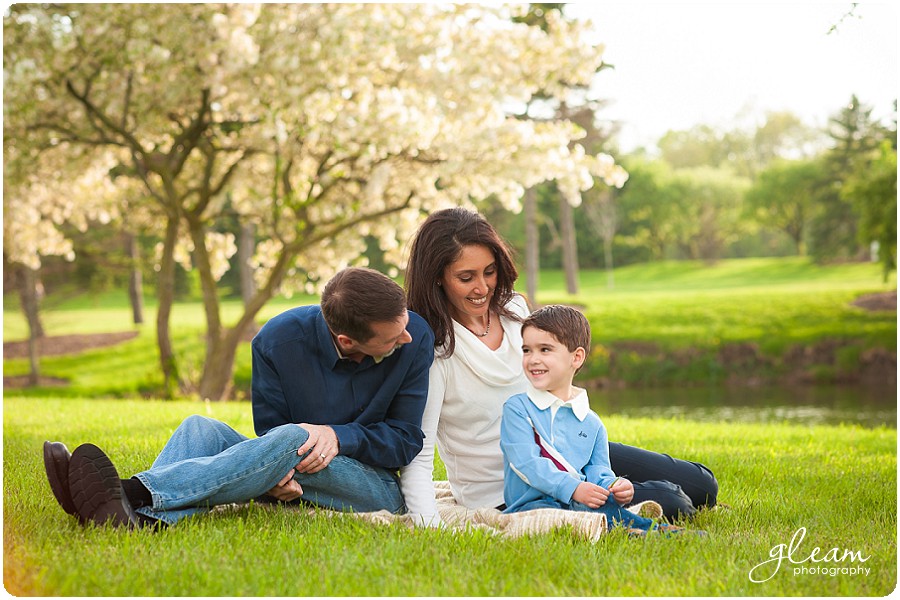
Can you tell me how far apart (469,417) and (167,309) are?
33.8 feet

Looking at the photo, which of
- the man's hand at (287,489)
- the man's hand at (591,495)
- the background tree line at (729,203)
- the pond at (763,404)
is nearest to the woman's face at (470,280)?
the man's hand at (591,495)

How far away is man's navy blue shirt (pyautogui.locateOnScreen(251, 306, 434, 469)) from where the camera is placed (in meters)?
3.63

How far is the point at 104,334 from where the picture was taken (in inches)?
985

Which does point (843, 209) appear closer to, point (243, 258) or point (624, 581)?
point (243, 258)

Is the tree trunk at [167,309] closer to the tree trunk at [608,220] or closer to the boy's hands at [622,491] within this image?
the boy's hands at [622,491]

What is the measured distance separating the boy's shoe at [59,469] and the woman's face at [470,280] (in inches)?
67.4

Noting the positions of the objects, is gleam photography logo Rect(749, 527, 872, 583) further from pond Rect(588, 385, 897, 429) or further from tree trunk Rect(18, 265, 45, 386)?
tree trunk Rect(18, 265, 45, 386)

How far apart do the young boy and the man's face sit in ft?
1.78

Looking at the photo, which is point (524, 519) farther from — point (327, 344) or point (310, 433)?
point (327, 344)

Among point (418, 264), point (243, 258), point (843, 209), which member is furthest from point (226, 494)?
point (843, 209)

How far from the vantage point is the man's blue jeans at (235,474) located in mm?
3398

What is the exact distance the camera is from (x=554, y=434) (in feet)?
11.9

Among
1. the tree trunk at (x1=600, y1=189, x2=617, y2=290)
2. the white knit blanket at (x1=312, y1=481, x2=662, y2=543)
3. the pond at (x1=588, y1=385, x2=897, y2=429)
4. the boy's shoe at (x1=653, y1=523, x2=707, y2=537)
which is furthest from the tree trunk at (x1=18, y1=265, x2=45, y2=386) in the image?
the tree trunk at (x1=600, y1=189, x2=617, y2=290)

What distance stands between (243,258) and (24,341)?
784cm
